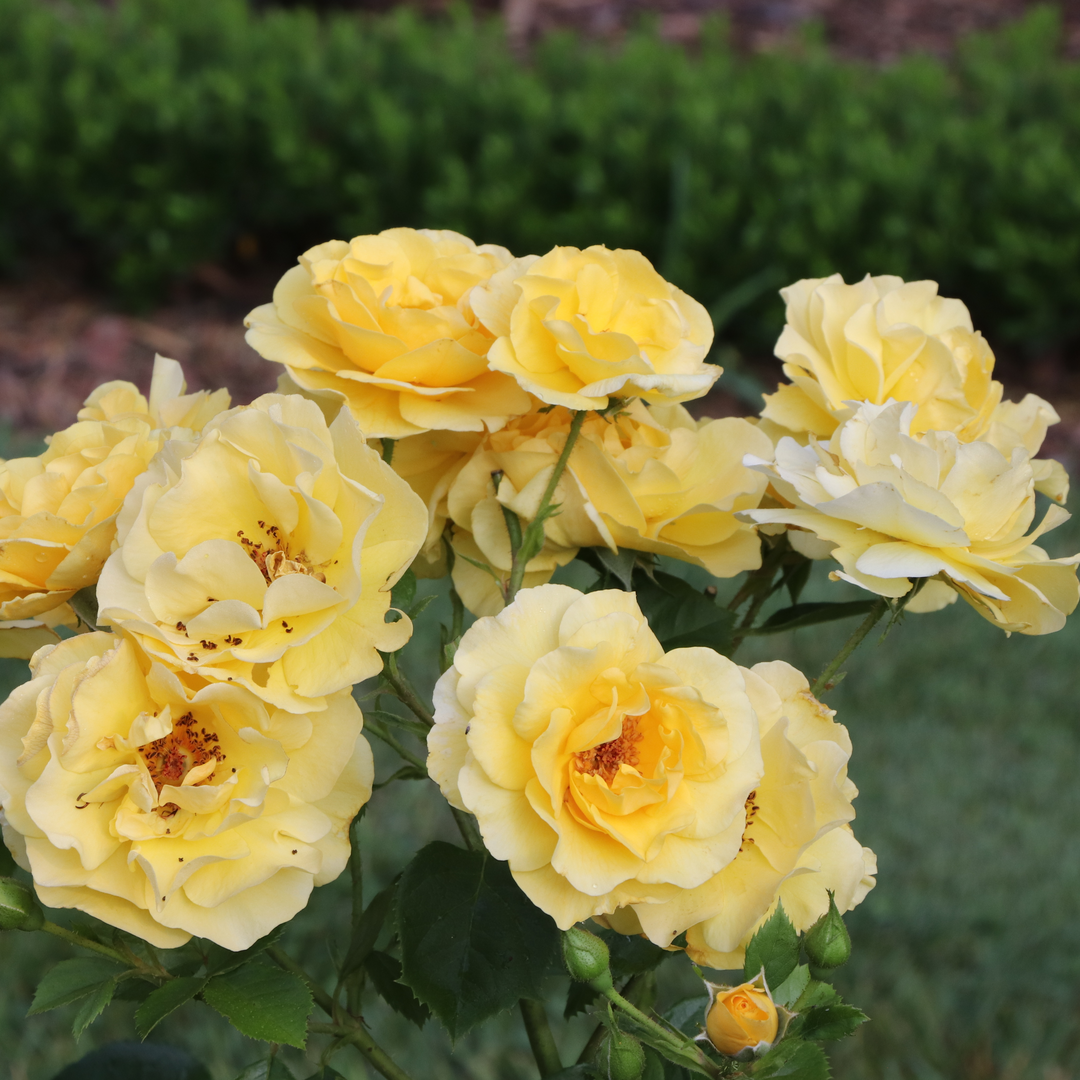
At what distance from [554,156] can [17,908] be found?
2.98 m

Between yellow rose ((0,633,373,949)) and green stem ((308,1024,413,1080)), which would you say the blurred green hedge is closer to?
green stem ((308,1024,413,1080))

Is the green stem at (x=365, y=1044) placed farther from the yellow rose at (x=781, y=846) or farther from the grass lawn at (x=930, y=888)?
the grass lawn at (x=930, y=888)

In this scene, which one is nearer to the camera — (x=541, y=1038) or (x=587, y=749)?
(x=587, y=749)

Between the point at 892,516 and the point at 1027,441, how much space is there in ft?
0.64

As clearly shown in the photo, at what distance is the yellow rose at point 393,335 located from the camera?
0.72 metres

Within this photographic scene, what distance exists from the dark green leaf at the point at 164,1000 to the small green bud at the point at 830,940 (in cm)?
32

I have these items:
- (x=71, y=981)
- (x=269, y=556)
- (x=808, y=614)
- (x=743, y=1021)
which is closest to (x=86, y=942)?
(x=71, y=981)

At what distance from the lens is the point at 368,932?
0.80m

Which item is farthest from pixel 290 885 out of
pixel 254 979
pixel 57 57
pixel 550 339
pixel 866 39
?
pixel 866 39

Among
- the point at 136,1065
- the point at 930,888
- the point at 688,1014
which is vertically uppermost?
the point at 688,1014

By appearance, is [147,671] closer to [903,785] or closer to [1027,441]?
[1027,441]

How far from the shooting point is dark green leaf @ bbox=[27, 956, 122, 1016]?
2.16 ft

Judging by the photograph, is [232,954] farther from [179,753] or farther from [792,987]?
[792,987]

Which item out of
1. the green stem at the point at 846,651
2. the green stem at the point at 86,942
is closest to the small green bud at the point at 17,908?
the green stem at the point at 86,942
